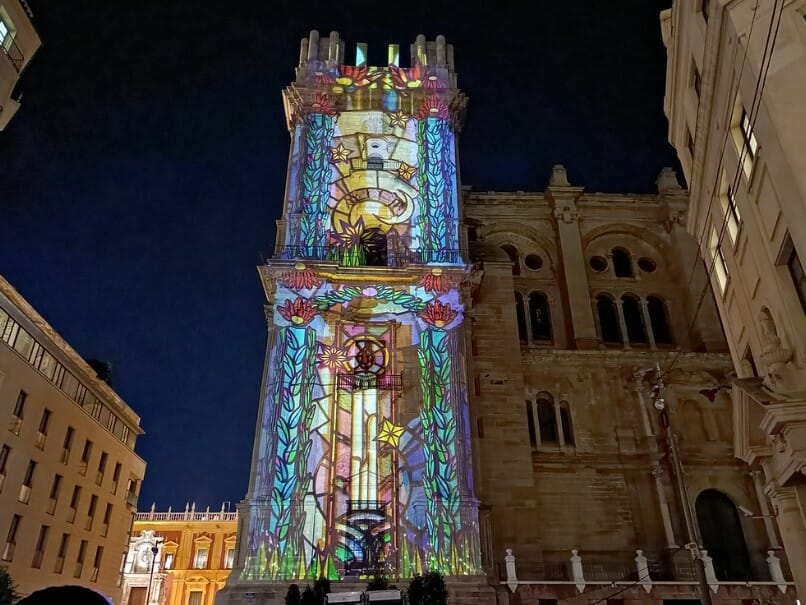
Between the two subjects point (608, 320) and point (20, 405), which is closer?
point (20, 405)

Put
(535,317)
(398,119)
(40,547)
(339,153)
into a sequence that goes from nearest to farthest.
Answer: (40,547), (339,153), (398,119), (535,317)

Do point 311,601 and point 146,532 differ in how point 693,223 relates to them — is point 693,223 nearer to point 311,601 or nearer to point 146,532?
point 311,601

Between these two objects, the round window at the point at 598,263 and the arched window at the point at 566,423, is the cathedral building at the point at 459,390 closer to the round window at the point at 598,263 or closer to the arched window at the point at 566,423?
the arched window at the point at 566,423

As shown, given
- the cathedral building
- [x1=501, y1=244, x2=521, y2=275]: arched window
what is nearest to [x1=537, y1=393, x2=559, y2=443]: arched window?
the cathedral building

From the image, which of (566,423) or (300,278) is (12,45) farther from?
(566,423)

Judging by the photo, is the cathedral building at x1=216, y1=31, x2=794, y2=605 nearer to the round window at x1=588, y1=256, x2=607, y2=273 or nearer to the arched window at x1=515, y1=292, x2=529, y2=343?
the arched window at x1=515, y1=292, x2=529, y2=343

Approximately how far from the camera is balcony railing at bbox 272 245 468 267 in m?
25.9

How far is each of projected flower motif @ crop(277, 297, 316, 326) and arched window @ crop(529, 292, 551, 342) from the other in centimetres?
1246

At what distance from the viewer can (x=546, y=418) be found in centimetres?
2856

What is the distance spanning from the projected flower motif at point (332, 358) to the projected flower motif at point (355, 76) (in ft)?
43.7

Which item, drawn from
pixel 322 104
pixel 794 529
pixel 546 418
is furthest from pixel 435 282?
pixel 794 529

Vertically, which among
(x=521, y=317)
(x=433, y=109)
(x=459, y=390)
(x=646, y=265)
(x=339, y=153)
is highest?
(x=433, y=109)

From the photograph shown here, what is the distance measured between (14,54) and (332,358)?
1523cm

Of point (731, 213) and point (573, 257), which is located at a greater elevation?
point (573, 257)
